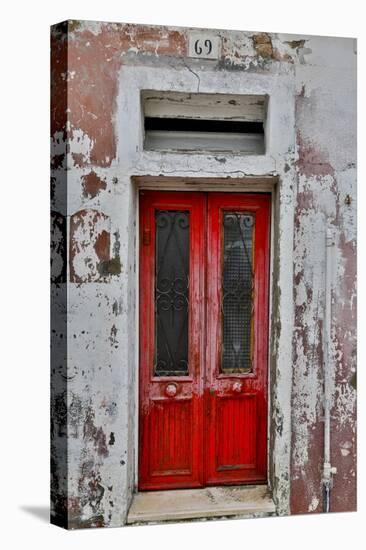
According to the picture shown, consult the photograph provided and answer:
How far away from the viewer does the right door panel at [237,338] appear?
4.59m

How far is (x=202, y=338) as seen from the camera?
4574 millimetres

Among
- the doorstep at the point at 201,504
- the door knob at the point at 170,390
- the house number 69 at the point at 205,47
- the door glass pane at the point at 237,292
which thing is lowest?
the doorstep at the point at 201,504

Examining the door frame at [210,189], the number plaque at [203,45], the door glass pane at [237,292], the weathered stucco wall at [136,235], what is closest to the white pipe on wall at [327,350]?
the weathered stucco wall at [136,235]

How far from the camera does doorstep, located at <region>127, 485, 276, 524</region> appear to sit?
4.25 m

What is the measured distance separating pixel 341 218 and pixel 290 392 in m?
1.44

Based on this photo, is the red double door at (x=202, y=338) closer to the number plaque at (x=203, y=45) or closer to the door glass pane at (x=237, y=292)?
the door glass pane at (x=237, y=292)

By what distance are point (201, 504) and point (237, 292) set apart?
67.7 inches

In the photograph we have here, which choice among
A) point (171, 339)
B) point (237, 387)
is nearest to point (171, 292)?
point (171, 339)

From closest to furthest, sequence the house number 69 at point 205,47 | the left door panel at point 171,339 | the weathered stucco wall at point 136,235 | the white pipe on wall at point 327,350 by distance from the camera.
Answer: the weathered stucco wall at point 136,235, the house number 69 at point 205,47, the white pipe on wall at point 327,350, the left door panel at point 171,339

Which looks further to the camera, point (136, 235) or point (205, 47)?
point (136, 235)

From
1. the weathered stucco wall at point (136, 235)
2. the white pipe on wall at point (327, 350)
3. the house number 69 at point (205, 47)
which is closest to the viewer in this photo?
the weathered stucco wall at point (136, 235)

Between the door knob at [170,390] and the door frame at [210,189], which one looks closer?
the door frame at [210,189]

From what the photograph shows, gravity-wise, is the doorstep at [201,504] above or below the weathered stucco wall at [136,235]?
below

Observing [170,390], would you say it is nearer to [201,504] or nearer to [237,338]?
[237,338]
